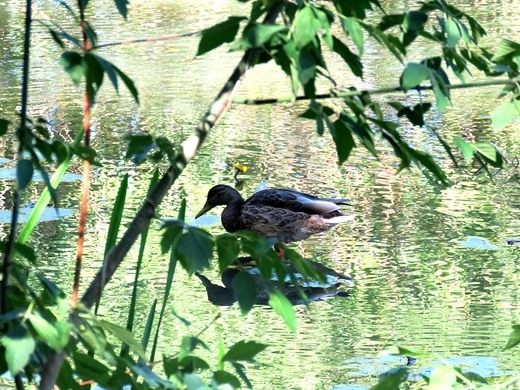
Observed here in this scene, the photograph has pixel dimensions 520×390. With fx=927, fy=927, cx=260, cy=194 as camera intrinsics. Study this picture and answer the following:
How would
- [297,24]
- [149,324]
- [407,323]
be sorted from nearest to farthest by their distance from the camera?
[297,24]
[149,324]
[407,323]

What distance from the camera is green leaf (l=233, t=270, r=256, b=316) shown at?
1542 mm

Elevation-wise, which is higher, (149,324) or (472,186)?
(149,324)

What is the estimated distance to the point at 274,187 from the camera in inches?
248

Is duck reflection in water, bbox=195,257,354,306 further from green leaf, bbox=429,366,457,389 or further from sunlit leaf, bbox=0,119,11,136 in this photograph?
sunlit leaf, bbox=0,119,11,136

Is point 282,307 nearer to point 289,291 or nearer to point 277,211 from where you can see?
point 289,291

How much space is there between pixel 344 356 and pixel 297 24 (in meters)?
2.67

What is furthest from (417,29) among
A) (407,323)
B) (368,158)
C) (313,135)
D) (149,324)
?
A: (313,135)

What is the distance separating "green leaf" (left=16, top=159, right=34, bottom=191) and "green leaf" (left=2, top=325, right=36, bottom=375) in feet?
0.78

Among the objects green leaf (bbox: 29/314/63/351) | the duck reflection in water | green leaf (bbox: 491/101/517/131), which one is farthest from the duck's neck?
green leaf (bbox: 29/314/63/351)

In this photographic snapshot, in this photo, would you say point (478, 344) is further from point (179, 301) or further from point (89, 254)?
point (89, 254)

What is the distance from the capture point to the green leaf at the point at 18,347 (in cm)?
128

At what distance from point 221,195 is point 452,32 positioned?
13.5 feet

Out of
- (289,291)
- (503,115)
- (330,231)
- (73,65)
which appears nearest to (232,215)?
(330,231)

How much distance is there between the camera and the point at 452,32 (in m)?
1.68
